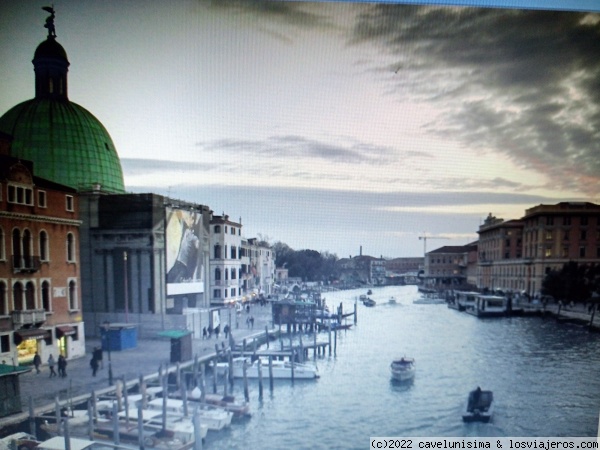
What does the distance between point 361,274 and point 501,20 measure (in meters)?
2.86

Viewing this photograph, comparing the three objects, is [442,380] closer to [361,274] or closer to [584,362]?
[361,274]

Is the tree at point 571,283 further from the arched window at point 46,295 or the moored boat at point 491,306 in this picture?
the arched window at point 46,295

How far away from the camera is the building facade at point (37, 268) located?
8.69 ft

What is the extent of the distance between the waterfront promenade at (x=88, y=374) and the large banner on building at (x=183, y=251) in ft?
1.62

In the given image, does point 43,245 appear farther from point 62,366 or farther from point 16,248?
point 62,366

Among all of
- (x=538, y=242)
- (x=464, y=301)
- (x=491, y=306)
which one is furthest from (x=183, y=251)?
(x=464, y=301)

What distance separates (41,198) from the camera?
2.79 metres

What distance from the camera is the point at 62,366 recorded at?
2.90 m

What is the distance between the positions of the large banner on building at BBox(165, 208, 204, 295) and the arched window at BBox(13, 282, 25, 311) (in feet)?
3.13

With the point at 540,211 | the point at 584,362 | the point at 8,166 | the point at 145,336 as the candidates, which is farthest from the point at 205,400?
the point at 584,362

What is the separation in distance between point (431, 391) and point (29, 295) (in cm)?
389

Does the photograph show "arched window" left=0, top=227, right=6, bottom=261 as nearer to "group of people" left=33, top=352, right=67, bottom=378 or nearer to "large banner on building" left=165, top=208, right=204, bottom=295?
"group of people" left=33, top=352, right=67, bottom=378

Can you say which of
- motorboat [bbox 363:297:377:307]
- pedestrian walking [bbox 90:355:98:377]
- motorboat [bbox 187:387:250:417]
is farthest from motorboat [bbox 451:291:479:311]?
A: pedestrian walking [bbox 90:355:98:377]

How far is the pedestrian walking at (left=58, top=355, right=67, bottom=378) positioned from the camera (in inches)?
114
